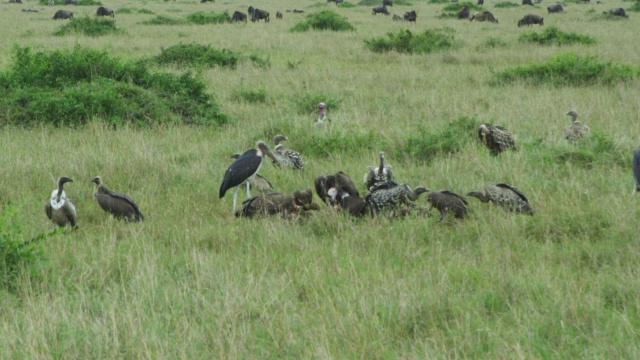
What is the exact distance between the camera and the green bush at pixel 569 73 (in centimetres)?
1357

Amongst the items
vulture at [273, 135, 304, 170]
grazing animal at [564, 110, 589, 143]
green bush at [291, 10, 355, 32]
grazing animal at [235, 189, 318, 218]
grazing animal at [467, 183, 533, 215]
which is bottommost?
green bush at [291, 10, 355, 32]

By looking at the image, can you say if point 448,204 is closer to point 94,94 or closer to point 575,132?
point 575,132

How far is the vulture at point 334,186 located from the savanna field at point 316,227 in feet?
1.19

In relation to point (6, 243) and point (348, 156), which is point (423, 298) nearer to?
point (6, 243)

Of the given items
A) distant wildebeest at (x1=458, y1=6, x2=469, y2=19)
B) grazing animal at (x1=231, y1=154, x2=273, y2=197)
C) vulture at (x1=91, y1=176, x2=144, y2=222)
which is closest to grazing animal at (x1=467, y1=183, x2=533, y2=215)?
grazing animal at (x1=231, y1=154, x2=273, y2=197)

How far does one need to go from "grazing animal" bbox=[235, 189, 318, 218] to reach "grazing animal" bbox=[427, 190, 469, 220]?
3.53 feet

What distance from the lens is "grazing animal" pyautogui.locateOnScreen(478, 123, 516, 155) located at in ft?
28.2

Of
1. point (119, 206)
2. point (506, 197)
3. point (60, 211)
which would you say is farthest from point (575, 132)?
point (60, 211)

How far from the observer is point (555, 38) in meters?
20.1

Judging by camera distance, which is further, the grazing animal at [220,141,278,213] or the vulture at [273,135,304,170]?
the vulture at [273,135,304,170]

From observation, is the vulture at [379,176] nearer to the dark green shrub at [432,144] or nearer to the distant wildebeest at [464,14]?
the dark green shrub at [432,144]

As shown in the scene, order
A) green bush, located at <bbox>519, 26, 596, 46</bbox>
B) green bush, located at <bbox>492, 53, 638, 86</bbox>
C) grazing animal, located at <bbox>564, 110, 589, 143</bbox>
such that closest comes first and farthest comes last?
1. grazing animal, located at <bbox>564, 110, 589, 143</bbox>
2. green bush, located at <bbox>492, 53, 638, 86</bbox>
3. green bush, located at <bbox>519, 26, 596, 46</bbox>

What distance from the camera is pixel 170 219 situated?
6605 millimetres

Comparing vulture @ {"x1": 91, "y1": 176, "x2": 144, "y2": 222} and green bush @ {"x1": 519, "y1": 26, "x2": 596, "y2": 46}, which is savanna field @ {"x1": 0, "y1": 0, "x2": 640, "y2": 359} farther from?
green bush @ {"x1": 519, "y1": 26, "x2": 596, "y2": 46}
